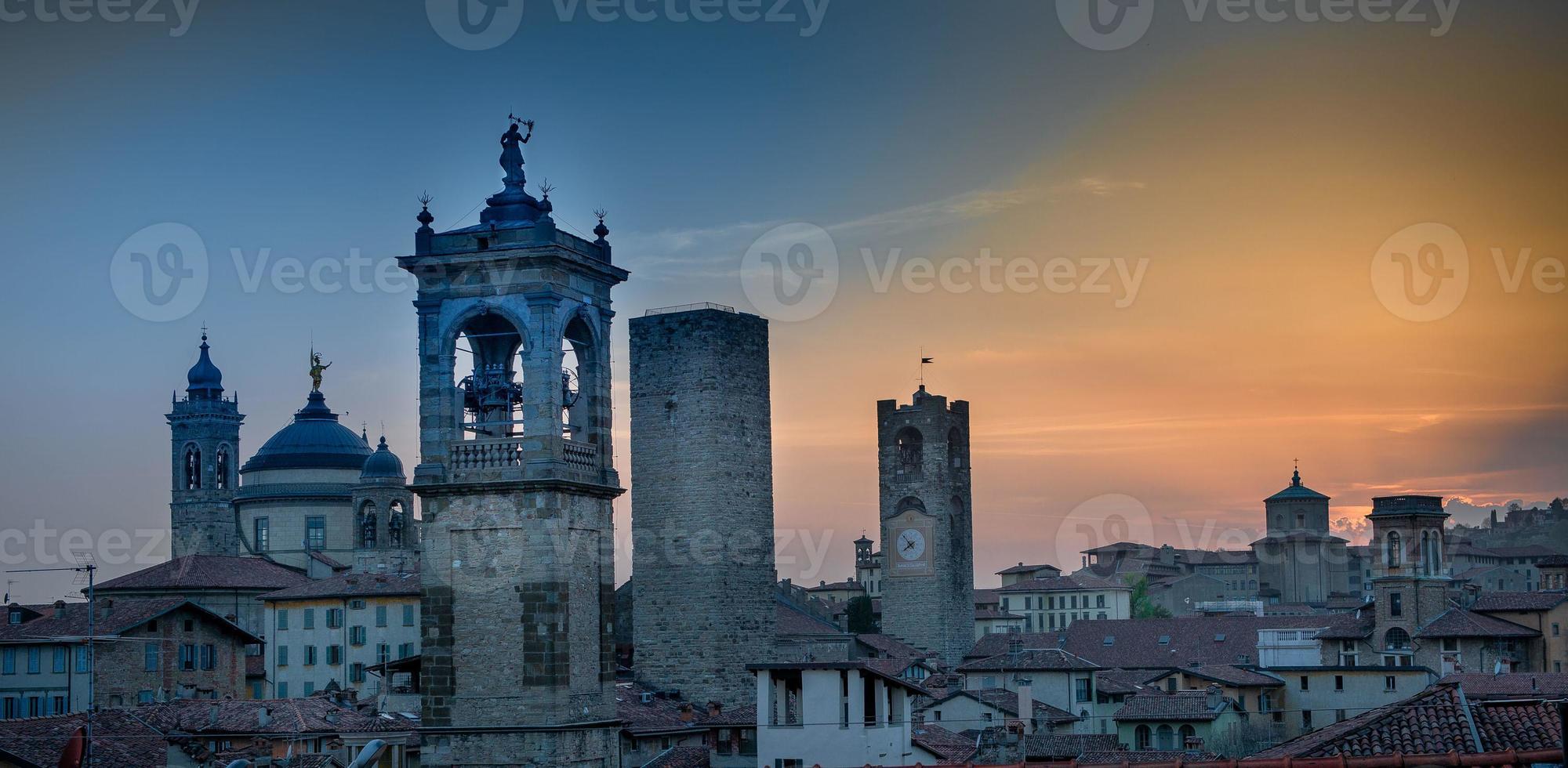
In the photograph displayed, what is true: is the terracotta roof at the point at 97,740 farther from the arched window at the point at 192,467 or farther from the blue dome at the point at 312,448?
the arched window at the point at 192,467

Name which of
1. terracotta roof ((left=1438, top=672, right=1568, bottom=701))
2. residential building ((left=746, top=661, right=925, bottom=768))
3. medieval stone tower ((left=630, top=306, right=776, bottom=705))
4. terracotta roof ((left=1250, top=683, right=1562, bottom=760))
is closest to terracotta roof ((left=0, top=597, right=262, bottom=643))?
medieval stone tower ((left=630, top=306, right=776, bottom=705))

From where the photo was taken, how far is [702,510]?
63594 mm

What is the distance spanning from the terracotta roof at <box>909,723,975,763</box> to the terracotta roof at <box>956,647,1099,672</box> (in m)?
12.9

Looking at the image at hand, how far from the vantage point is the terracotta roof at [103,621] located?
205ft

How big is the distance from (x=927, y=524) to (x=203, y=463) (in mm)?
37800

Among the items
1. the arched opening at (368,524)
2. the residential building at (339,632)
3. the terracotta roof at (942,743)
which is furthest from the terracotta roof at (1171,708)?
the arched opening at (368,524)

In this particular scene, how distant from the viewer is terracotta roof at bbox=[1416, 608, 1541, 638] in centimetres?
7662

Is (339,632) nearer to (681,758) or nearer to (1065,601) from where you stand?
(681,758)

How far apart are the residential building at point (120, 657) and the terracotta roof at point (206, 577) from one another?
8.23m

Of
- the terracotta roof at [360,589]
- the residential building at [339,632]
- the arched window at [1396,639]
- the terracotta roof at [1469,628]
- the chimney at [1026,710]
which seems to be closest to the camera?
the chimney at [1026,710]

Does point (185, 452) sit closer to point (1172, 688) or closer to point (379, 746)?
point (1172, 688)

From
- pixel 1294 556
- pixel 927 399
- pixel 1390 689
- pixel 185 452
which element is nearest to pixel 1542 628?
pixel 1390 689

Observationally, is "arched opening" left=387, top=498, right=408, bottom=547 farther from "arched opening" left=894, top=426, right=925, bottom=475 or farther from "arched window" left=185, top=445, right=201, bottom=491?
"arched opening" left=894, top=426, right=925, bottom=475

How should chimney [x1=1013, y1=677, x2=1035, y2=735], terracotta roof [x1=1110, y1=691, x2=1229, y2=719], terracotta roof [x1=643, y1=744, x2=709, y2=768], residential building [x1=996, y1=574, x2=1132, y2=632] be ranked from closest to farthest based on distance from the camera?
terracotta roof [x1=643, y1=744, x2=709, y2=768] → chimney [x1=1013, y1=677, x2=1035, y2=735] → terracotta roof [x1=1110, y1=691, x2=1229, y2=719] → residential building [x1=996, y1=574, x2=1132, y2=632]
